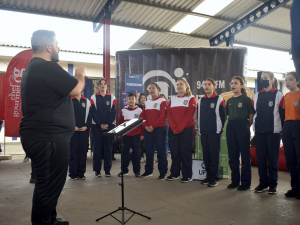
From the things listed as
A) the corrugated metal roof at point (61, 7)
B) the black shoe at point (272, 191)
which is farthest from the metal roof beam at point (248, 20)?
the black shoe at point (272, 191)

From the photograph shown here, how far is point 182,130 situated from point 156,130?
52cm

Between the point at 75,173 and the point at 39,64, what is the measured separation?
115 inches

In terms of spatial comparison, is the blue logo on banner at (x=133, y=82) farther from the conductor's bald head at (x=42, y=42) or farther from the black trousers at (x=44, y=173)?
the black trousers at (x=44, y=173)

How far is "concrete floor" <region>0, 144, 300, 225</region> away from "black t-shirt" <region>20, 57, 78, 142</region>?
3.53 ft

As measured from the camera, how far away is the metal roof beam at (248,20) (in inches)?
384

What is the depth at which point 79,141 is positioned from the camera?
14.6ft

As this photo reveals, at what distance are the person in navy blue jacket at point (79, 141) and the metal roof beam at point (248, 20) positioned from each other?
8.10m

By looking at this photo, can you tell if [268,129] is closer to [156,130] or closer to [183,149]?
[183,149]

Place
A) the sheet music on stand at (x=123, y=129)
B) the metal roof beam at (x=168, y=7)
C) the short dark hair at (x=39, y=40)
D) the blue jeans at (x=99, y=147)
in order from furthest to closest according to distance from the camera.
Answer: the metal roof beam at (x=168, y=7) → the blue jeans at (x=99, y=147) → the sheet music on stand at (x=123, y=129) → the short dark hair at (x=39, y=40)

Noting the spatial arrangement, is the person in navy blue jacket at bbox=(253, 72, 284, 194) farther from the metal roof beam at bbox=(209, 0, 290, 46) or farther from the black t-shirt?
the metal roof beam at bbox=(209, 0, 290, 46)

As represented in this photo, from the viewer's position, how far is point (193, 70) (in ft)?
24.2

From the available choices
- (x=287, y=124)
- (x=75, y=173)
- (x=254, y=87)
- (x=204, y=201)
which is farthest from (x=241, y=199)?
(x=254, y=87)

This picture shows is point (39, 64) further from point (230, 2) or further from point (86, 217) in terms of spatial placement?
point (230, 2)

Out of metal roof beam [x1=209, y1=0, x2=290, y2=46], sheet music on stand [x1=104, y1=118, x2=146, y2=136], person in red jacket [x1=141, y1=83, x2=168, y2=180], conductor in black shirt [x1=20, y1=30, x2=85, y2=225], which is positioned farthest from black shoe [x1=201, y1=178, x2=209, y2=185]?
metal roof beam [x1=209, y1=0, x2=290, y2=46]
